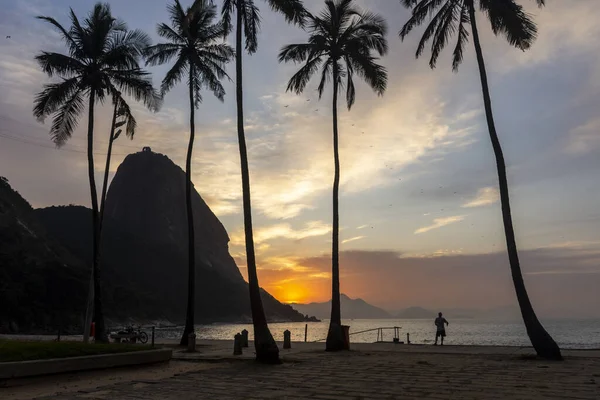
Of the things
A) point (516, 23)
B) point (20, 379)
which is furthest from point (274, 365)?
point (516, 23)

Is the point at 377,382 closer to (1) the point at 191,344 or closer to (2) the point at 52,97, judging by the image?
(1) the point at 191,344

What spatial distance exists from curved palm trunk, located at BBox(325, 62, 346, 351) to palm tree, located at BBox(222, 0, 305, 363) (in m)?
5.50

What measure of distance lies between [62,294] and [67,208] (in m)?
101

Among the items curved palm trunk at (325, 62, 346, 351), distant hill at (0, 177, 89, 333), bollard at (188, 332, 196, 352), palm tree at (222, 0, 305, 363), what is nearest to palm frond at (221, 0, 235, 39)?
palm tree at (222, 0, 305, 363)

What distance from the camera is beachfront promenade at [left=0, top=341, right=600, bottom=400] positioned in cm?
890

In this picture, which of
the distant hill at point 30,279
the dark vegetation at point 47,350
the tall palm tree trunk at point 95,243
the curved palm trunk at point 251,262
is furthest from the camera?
the distant hill at point 30,279

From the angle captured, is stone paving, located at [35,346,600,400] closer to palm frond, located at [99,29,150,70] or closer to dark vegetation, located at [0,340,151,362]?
dark vegetation, located at [0,340,151,362]

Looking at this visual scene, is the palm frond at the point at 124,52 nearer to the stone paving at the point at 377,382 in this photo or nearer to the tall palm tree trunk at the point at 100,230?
the tall palm tree trunk at the point at 100,230

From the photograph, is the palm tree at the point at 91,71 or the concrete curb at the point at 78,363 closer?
the concrete curb at the point at 78,363

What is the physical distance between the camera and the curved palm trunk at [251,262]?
15.1m

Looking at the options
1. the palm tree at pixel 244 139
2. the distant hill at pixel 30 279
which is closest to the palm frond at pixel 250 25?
the palm tree at pixel 244 139

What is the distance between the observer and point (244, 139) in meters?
17.6

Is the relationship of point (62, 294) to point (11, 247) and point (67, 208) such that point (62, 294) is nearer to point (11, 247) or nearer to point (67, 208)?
point (11, 247)

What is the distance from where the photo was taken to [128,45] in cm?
2588
